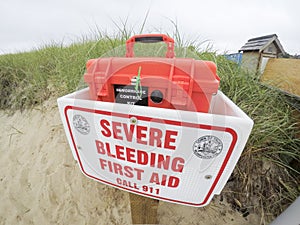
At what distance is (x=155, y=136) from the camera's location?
415mm

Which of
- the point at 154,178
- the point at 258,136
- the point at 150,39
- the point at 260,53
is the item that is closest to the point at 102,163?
the point at 154,178

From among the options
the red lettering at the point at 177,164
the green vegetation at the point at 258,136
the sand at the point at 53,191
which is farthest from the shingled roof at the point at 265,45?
the red lettering at the point at 177,164

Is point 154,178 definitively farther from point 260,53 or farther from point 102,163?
point 260,53

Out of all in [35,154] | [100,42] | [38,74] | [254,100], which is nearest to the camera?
[254,100]

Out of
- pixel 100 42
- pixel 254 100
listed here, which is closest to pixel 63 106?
pixel 254 100

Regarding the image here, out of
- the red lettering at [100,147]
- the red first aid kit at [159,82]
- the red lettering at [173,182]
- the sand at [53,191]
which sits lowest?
the sand at [53,191]

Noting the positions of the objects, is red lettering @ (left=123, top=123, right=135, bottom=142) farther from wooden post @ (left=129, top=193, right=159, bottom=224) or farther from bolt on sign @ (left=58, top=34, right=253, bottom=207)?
wooden post @ (left=129, top=193, right=159, bottom=224)

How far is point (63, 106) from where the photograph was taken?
478 millimetres

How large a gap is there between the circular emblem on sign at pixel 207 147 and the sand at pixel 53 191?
0.76m

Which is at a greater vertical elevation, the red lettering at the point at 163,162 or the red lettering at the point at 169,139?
the red lettering at the point at 169,139

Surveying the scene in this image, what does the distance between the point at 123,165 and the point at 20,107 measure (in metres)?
1.95

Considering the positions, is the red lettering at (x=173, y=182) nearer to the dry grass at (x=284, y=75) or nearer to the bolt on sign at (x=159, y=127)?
the bolt on sign at (x=159, y=127)

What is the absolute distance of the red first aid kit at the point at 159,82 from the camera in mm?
420

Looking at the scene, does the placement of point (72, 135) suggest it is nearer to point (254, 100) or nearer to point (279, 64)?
point (254, 100)
